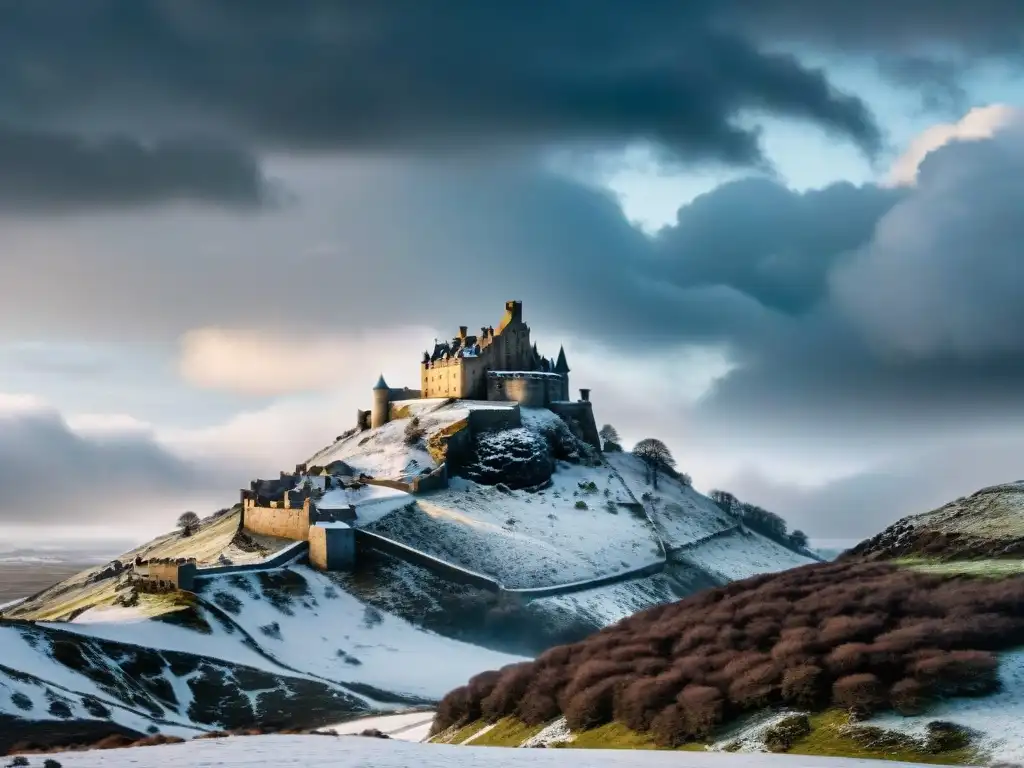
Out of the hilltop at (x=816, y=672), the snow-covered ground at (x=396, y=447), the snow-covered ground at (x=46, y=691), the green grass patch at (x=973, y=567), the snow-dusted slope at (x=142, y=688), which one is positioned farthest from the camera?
the snow-covered ground at (x=396, y=447)

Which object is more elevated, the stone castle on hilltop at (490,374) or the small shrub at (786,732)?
the stone castle on hilltop at (490,374)

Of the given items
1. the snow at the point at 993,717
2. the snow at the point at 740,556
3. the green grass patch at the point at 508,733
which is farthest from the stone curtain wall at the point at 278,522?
the snow at the point at 993,717

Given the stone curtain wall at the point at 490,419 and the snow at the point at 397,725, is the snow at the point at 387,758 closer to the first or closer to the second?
the snow at the point at 397,725

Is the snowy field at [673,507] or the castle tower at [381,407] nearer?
the snowy field at [673,507]

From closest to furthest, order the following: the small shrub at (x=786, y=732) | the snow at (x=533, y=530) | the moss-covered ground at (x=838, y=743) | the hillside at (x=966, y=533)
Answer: the moss-covered ground at (x=838, y=743), the small shrub at (x=786, y=732), the hillside at (x=966, y=533), the snow at (x=533, y=530)

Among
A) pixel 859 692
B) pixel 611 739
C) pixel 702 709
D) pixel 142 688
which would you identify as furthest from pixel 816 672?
pixel 142 688

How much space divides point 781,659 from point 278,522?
91.0 m

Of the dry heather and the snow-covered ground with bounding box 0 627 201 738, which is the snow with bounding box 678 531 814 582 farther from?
the dry heather

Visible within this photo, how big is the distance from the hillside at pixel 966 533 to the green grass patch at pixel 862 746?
15822 millimetres

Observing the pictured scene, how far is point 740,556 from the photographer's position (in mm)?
157875

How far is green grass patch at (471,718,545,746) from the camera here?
47375mm

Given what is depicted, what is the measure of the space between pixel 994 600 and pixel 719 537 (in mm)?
117895

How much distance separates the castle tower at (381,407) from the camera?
167375mm

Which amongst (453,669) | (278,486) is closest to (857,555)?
(453,669)
